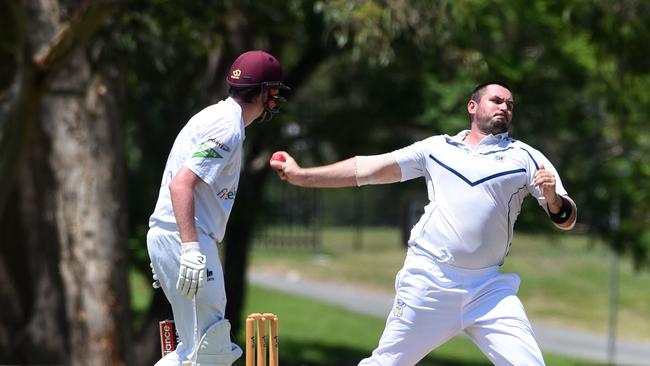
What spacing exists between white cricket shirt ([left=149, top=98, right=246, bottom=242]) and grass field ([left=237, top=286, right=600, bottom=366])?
43.8 ft

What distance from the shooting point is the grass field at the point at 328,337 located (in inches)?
804

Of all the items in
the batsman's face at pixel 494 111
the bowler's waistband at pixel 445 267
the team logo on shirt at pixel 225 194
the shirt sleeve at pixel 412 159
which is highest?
the batsman's face at pixel 494 111

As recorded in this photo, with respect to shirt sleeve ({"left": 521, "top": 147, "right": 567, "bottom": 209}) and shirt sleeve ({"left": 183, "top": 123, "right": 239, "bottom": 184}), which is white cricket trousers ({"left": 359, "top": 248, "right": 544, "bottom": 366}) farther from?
shirt sleeve ({"left": 183, "top": 123, "right": 239, "bottom": 184})

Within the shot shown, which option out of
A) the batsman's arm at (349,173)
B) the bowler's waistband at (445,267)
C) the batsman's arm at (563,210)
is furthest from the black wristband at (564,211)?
the batsman's arm at (349,173)

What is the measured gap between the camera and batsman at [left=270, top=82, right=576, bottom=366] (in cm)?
633

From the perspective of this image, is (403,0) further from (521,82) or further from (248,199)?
(248,199)

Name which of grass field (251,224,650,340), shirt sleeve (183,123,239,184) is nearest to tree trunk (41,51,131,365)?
shirt sleeve (183,123,239,184)

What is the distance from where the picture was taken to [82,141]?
13.5m

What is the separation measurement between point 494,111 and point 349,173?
86cm

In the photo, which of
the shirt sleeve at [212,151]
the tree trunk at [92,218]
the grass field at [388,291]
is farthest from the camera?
the grass field at [388,291]

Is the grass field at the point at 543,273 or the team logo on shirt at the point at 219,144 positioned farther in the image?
the grass field at the point at 543,273

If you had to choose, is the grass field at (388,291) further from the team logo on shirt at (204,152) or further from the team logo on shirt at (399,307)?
the team logo on shirt at (204,152)

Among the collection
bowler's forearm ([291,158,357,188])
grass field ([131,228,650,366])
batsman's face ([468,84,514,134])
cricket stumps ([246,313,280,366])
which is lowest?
grass field ([131,228,650,366])

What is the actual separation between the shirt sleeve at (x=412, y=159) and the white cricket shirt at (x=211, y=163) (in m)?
1.12
